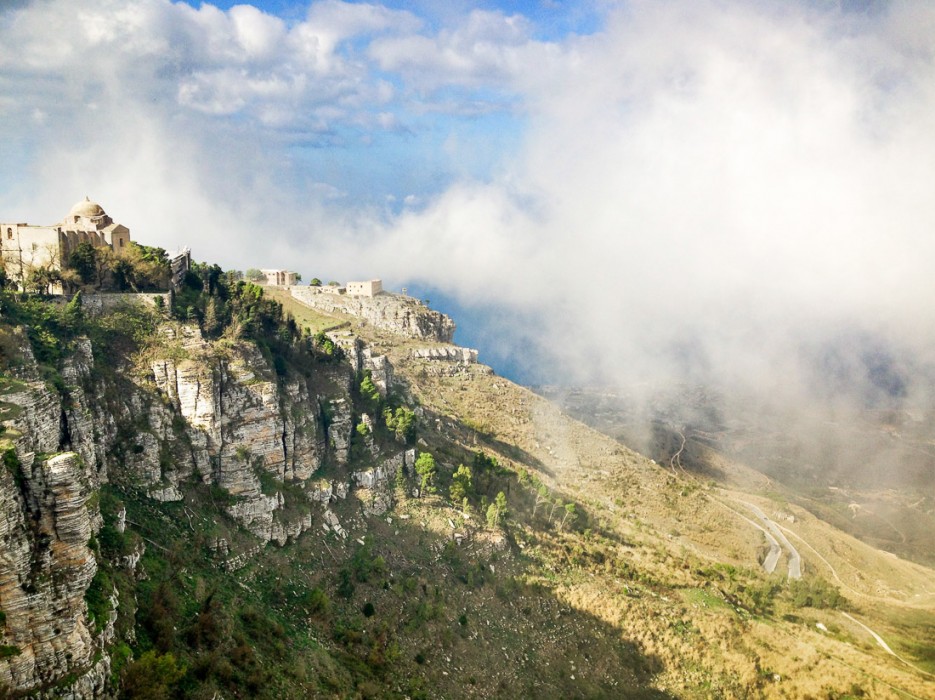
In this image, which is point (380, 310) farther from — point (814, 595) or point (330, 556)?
point (814, 595)

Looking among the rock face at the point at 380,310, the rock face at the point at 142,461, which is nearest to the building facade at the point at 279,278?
the rock face at the point at 380,310

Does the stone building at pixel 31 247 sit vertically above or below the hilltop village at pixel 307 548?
above

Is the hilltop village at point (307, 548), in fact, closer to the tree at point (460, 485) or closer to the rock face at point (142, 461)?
the rock face at point (142, 461)

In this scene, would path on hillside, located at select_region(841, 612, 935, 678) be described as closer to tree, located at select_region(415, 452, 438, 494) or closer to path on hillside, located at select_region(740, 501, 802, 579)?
path on hillside, located at select_region(740, 501, 802, 579)

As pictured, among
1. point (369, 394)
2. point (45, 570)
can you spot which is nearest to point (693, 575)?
point (369, 394)

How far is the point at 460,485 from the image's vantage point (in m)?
59.1

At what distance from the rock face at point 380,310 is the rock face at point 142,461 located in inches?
1620

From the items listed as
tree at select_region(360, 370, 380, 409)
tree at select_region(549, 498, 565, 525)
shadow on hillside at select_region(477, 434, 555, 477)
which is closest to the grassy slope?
shadow on hillside at select_region(477, 434, 555, 477)

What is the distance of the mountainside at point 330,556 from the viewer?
76.7ft

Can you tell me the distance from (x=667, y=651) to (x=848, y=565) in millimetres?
45282

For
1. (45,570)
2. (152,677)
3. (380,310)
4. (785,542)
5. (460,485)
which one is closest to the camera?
(45,570)

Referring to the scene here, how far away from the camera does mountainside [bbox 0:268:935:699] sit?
23391mm

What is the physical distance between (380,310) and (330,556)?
67.4m

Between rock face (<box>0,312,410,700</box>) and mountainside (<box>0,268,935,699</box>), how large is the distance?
4.7 inches
